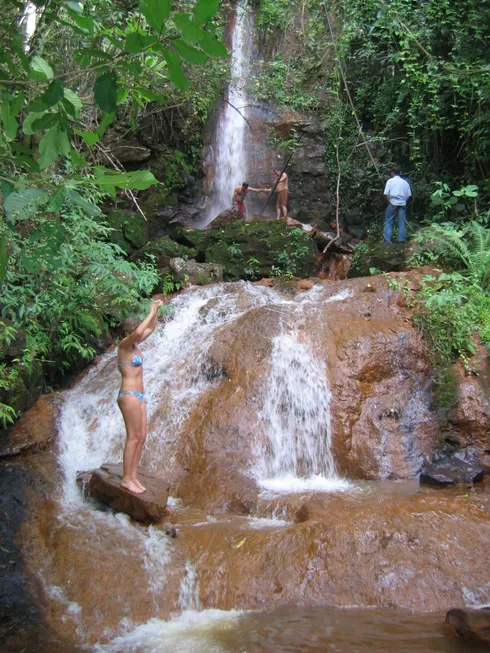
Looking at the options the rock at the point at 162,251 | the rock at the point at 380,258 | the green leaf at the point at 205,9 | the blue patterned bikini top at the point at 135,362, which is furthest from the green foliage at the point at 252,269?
the green leaf at the point at 205,9

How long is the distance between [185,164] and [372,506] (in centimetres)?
1184

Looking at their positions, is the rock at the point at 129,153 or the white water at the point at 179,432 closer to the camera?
the white water at the point at 179,432

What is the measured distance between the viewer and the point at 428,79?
12.0 metres

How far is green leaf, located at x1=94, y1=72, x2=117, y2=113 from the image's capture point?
214cm

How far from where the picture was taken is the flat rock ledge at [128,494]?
5391 millimetres

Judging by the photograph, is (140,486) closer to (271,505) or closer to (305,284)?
(271,505)

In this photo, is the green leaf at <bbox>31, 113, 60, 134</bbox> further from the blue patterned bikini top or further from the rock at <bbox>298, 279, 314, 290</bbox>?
the rock at <bbox>298, 279, 314, 290</bbox>

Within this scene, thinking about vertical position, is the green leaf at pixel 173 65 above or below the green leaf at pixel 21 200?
above

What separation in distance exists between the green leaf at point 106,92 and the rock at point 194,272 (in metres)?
8.86

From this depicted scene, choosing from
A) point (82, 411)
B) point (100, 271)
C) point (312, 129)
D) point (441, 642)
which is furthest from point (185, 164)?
point (441, 642)

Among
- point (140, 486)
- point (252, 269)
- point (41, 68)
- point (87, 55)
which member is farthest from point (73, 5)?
point (252, 269)

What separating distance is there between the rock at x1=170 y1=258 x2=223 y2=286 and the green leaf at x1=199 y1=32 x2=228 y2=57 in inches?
355

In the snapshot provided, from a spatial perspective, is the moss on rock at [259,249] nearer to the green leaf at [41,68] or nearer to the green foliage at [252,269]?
the green foliage at [252,269]

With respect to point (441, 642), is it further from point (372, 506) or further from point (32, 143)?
point (32, 143)
